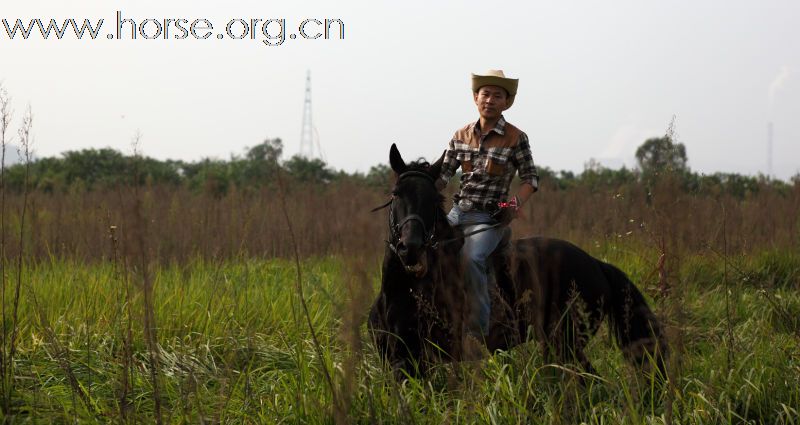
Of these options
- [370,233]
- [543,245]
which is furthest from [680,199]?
[543,245]

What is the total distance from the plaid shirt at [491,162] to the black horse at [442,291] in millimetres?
378

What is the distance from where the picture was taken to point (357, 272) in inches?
58.5

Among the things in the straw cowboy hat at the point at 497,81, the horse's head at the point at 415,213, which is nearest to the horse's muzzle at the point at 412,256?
the horse's head at the point at 415,213

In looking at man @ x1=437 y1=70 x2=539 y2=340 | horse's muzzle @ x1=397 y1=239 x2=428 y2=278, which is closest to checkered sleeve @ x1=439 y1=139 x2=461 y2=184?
man @ x1=437 y1=70 x2=539 y2=340

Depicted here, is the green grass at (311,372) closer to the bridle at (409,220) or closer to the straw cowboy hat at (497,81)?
the bridle at (409,220)

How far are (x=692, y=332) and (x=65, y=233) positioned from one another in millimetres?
7086

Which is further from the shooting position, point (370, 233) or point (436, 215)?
point (436, 215)

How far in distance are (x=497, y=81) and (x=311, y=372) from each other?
210 centimetres

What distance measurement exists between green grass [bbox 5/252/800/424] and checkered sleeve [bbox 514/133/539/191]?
1044 mm

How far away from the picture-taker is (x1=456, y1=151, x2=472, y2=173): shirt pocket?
15.1 ft

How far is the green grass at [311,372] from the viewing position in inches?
122

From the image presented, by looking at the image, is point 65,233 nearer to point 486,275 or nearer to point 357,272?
point 486,275

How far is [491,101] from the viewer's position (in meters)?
4.52

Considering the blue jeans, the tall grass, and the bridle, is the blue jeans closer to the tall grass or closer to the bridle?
the bridle
